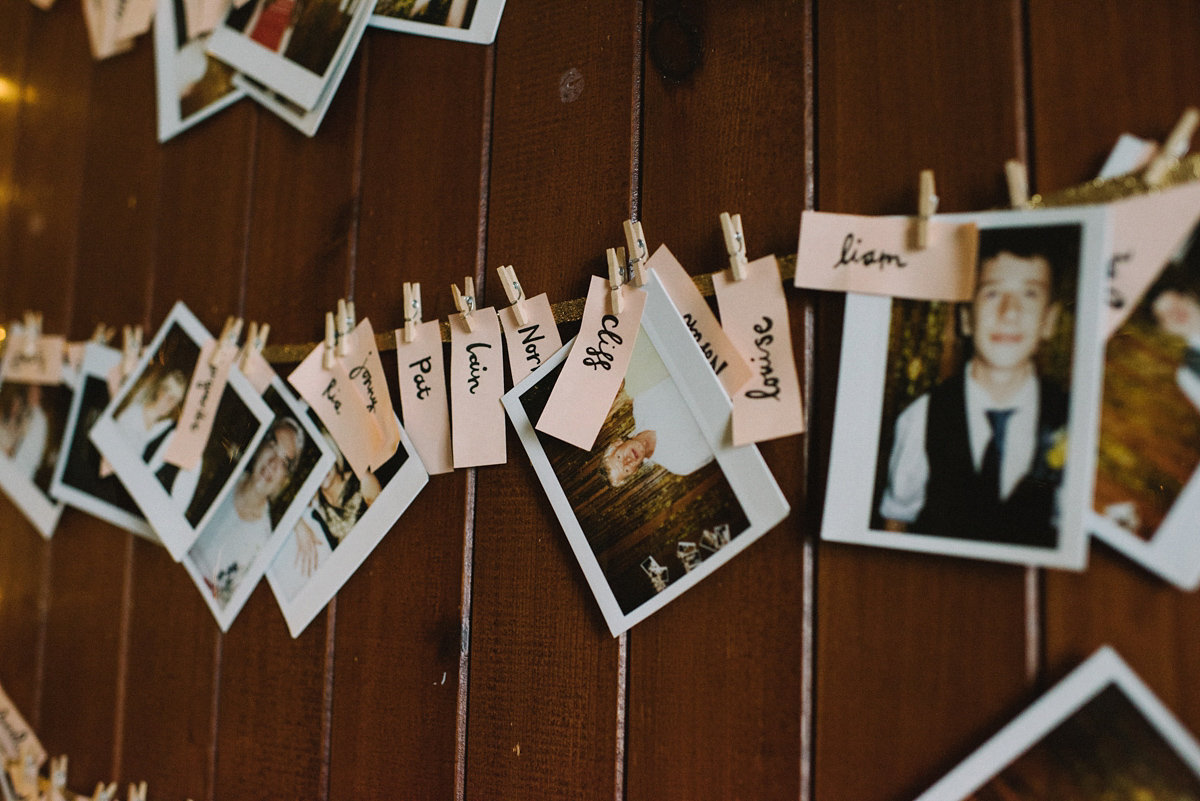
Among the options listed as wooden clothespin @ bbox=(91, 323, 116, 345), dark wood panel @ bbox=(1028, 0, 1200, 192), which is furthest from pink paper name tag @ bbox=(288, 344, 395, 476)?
dark wood panel @ bbox=(1028, 0, 1200, 192)

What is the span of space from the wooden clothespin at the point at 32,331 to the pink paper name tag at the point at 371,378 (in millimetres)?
601

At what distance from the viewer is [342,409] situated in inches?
30.2

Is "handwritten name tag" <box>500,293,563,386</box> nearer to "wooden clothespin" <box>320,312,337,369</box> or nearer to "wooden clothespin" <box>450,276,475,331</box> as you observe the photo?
"wooden clothespin" <box>450,276,475,331</box>

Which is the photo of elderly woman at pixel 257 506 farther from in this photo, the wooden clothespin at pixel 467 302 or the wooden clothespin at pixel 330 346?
the wooden clothespin at pixel 467 302

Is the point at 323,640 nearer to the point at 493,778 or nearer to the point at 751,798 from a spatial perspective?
the point at 493,778

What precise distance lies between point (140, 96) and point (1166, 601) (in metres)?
1.21

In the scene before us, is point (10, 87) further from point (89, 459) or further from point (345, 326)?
point (345, 326)

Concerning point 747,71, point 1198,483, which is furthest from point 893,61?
point 1198,483

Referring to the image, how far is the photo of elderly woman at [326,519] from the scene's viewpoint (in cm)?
75

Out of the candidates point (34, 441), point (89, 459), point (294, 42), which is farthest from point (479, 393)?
point (34, 441)

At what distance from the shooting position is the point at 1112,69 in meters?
0.47

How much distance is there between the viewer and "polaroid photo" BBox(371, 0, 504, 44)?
2.37 feet

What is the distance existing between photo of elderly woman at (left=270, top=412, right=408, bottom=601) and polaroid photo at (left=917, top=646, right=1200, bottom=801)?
0.53 m

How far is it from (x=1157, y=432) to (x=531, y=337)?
0.44m
